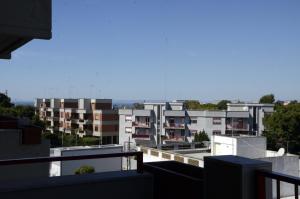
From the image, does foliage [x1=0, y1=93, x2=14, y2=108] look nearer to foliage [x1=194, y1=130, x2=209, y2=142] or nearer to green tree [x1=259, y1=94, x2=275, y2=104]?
foliage [x1=194, y1=130, x2=209, y2=142]

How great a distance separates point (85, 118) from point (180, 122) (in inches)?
617

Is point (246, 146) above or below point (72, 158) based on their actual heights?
below

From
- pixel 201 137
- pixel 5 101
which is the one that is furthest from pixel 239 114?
pixel 5 101

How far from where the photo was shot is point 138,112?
199ft

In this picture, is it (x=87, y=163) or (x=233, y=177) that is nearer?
(x=233, y=177)

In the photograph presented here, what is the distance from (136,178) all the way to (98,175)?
1.36 ft

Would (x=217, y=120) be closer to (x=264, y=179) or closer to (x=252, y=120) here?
(x=252, y=120)

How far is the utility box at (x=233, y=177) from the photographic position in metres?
3.15

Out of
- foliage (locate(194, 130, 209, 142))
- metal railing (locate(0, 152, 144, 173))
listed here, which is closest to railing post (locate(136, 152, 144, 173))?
metal railing (locate(0, 152, 144, 173))

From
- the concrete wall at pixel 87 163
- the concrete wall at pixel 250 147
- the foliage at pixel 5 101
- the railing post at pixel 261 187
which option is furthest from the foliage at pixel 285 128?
the railing post at pixel 261 187

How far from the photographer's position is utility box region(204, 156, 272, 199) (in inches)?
124

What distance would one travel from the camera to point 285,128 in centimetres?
4331

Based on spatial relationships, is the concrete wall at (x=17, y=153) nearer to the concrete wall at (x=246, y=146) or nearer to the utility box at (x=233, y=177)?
the utility box at (x=233, y=177)

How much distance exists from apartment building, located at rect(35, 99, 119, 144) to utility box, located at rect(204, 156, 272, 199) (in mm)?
56975
